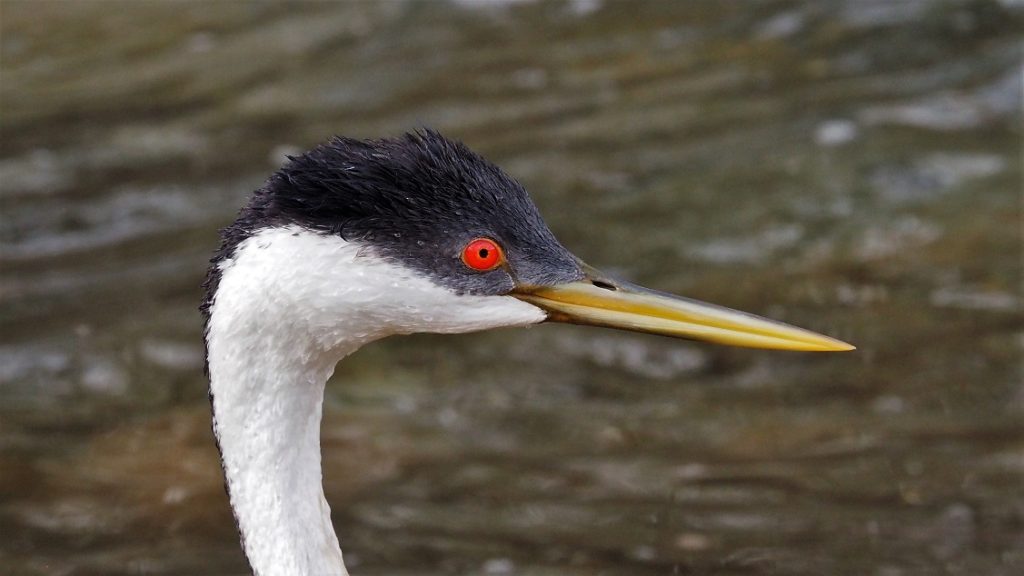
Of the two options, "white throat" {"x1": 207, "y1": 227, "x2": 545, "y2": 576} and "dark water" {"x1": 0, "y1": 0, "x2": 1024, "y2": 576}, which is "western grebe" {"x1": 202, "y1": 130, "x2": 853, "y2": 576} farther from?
"dark water" {"x1": 0, "y1": 0, "x2": 1024, "y2": 576}

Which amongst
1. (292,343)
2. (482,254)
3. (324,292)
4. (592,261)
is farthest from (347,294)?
(592,261)

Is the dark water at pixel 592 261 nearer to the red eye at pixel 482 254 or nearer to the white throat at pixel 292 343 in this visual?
the white throat at pixel 292 343

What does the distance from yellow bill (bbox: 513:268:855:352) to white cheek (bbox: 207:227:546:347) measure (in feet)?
0.73

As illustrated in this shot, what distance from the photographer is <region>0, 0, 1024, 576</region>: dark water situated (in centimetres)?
636

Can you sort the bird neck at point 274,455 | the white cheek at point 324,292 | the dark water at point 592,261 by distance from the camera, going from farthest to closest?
the dark water at point 592,261
the bird neck at point 274,455
the white cheek at point 324,292

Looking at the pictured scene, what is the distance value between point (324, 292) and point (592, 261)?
4762mm

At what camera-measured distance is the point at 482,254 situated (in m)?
3.93

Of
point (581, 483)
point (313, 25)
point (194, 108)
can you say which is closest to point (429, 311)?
point (581, 483)

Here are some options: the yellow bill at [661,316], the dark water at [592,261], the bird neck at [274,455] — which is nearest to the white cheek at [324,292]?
the bird neck at [274,455]

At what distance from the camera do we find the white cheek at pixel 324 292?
3.71 meters

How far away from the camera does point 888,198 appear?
888cm

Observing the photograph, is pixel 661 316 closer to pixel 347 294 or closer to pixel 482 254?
pixel 482 254

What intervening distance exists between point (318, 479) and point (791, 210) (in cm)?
532

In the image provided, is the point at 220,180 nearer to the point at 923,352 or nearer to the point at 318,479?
the point at 923,352
